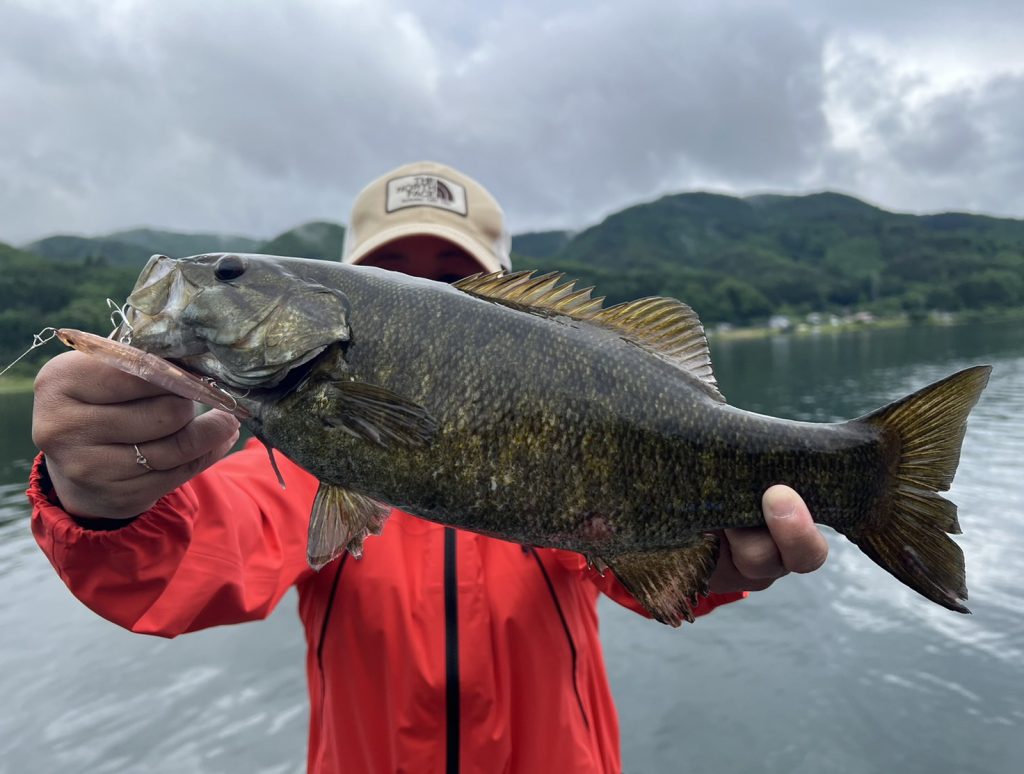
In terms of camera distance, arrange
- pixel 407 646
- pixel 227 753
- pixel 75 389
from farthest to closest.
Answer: pixel 227 753 → pixel 407 646 → pixel 75 389

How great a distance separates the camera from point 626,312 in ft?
7.96

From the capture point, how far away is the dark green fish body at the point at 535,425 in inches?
81.2

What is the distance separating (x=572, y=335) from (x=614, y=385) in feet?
0.78

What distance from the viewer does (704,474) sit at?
223 cm

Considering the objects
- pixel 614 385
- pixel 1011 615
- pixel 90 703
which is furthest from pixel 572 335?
pixel 1011 615

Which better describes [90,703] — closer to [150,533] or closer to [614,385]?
[150,533]

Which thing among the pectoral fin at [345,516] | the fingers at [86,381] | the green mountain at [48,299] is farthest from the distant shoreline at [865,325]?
the fingers at [86,381]

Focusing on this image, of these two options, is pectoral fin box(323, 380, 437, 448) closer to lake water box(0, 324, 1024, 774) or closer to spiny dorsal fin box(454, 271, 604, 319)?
spiny dorsal fin box(454, 271, 604, 319)

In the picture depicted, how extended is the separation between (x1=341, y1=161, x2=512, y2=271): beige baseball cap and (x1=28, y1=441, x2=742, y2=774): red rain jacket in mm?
1741

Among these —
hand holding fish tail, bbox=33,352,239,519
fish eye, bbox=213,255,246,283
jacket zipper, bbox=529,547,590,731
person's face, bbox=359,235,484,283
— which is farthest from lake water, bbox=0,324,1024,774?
fish eye, bbox=213,255,246,283

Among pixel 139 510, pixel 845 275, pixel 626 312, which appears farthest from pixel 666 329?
pixel 845 275

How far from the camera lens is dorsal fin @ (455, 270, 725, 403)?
2.35 metres

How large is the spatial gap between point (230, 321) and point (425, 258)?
235cm

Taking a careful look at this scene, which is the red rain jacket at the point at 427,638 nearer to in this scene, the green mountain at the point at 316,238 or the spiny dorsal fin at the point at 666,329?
the spiny dorsal fin at the point at 666,329
